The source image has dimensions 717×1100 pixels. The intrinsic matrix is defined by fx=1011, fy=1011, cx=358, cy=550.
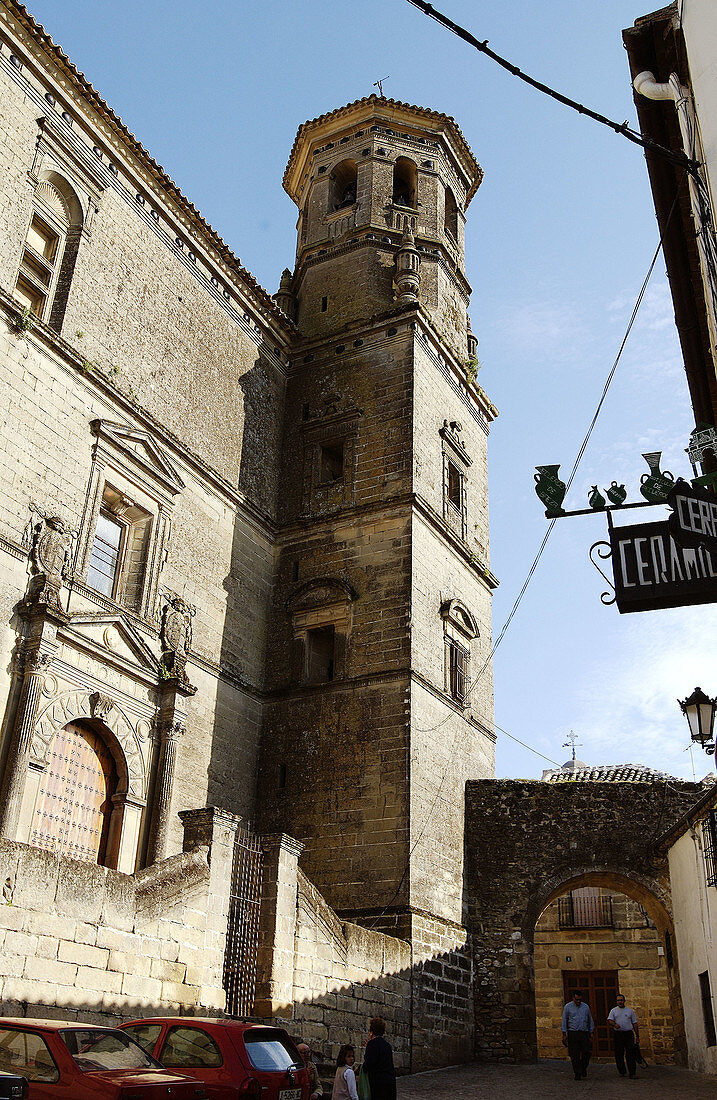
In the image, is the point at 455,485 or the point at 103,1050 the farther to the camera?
the point at 455,485

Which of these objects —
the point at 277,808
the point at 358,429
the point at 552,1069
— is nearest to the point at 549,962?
the point at 552,1069

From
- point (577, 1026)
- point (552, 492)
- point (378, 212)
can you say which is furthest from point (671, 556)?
point (378, 212)

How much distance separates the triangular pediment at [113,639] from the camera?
1355cm

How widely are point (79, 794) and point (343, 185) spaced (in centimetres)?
1653

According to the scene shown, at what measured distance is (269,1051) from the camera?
7.89m

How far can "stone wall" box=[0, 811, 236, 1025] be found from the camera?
8.59 meters

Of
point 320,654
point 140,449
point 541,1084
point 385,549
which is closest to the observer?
point 541,1084

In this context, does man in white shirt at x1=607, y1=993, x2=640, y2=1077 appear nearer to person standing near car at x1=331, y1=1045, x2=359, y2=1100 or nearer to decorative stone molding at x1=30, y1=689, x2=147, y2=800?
person standing near car at x1=331, y1=1045, x2=359, y2=1100

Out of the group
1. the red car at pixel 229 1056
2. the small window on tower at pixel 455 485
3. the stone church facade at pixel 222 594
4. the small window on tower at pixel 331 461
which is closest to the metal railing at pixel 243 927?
the stone church facade at pixel 222 594

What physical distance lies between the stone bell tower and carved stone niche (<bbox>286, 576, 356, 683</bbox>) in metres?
0.04

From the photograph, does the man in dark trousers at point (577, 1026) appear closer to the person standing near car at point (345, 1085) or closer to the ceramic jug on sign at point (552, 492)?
the person standing near car at point (345, 1085)

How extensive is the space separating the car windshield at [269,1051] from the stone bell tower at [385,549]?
22.9ft

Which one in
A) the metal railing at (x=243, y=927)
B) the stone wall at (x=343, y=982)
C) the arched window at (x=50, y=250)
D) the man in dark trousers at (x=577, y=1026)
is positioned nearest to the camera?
the metal railing at (x=243, y=927)

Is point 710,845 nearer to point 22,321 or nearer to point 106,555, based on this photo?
point 106,555
